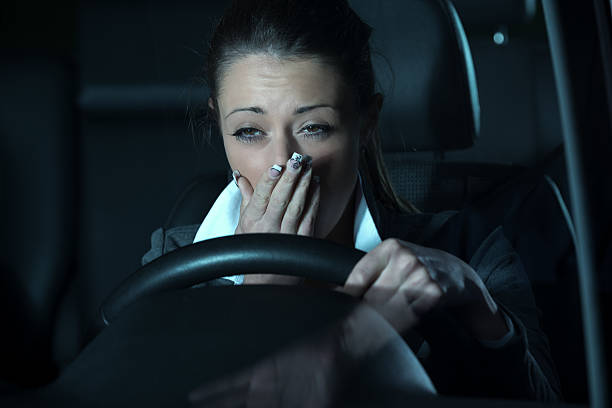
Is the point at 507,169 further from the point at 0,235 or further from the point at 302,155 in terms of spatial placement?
the point at 0,235

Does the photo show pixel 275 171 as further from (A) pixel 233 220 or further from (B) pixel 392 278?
(B) pixel 392 278

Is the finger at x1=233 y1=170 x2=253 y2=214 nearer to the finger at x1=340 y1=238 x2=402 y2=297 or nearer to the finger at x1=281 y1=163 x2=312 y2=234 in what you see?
the finger at x1=281 y1=163 x2=312 y2=234

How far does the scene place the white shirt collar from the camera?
780 millimetres

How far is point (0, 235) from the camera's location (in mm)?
932

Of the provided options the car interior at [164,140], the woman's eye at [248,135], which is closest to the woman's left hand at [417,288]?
the car interior at [164,140]

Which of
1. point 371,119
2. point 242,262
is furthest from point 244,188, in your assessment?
point 242,262

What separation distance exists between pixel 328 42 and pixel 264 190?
0.21 meters

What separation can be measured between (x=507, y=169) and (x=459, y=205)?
71 millimetres

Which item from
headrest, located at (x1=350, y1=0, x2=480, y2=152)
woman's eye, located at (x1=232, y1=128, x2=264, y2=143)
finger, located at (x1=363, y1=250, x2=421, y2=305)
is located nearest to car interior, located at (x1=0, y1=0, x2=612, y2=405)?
headrest, located at (x1=350, y1=0, x2=480, y2=152)

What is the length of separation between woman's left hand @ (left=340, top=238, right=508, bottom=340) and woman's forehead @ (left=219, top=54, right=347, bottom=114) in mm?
282

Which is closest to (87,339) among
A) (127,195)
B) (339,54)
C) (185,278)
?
(127,195)

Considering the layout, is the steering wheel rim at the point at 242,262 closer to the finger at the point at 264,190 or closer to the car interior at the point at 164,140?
the finger at the point at 264,190

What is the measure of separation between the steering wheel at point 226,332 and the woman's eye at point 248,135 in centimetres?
26

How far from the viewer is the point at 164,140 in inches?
37.4
